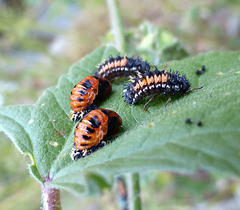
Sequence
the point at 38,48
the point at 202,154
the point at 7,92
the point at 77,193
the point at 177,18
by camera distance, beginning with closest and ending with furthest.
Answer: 1. the point at 202,154
2. the point at 77,193
3. the point at 7,92
4. the point at 38,48
5. the point at 177,18

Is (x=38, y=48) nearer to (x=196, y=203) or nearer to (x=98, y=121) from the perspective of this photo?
(x=98, y=121)

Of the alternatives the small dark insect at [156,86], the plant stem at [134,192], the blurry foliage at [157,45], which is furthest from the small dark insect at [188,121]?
the blurry foliage at [157,45]

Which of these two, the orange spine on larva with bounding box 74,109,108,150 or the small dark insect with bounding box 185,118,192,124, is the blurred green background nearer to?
the orange spine on larva with bounding box 74,109,108,150

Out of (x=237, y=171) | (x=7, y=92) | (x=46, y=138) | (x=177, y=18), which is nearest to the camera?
(x=237, y=171)

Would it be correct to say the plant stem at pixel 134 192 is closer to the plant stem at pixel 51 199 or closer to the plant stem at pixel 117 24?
the plant stem at pixel 51 199

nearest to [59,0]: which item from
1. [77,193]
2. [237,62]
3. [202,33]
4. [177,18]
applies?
[177,18]

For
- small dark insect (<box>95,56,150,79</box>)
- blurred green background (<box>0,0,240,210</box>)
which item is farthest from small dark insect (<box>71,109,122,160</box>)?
blurred green background (<box>0,0,240,210</box>)

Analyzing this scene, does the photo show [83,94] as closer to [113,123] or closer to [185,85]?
[113,123]
